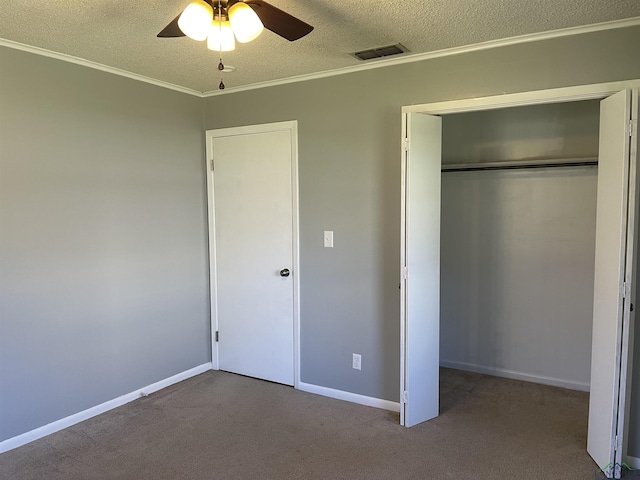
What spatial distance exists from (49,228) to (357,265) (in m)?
2.04

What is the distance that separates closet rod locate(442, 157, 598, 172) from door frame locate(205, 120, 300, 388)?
1.39 m

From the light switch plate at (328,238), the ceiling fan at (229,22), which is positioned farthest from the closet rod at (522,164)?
the ceiling fan at (229,22)

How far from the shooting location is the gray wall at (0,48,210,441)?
9.35ft

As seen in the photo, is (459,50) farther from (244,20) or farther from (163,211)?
(163,211)

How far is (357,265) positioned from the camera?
3420 mm

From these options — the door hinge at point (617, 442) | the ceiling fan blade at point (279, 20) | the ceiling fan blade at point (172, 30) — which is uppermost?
the ceiling fan blade at point (279, 20)

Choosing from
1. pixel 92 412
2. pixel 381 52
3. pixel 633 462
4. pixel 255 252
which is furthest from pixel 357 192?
pixel 92 412

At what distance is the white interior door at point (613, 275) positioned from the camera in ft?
7.70

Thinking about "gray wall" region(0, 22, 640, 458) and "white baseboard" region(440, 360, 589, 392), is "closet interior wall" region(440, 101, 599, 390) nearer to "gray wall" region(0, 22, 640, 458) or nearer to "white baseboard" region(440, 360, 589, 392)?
"white baseboard" region(440, 360, 589, 392)

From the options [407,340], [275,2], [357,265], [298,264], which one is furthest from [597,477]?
[275,2]

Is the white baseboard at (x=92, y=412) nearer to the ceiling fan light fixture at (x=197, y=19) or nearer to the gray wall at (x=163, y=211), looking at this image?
the gray wall at (x=163, y=211)

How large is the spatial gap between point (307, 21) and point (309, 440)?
243 cm

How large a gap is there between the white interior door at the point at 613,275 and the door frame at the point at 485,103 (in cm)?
11

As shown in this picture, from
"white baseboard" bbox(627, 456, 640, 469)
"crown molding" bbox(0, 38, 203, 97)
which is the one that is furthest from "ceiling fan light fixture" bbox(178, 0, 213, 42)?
"white baseboard" bbox(627, 456, 640, 469)
